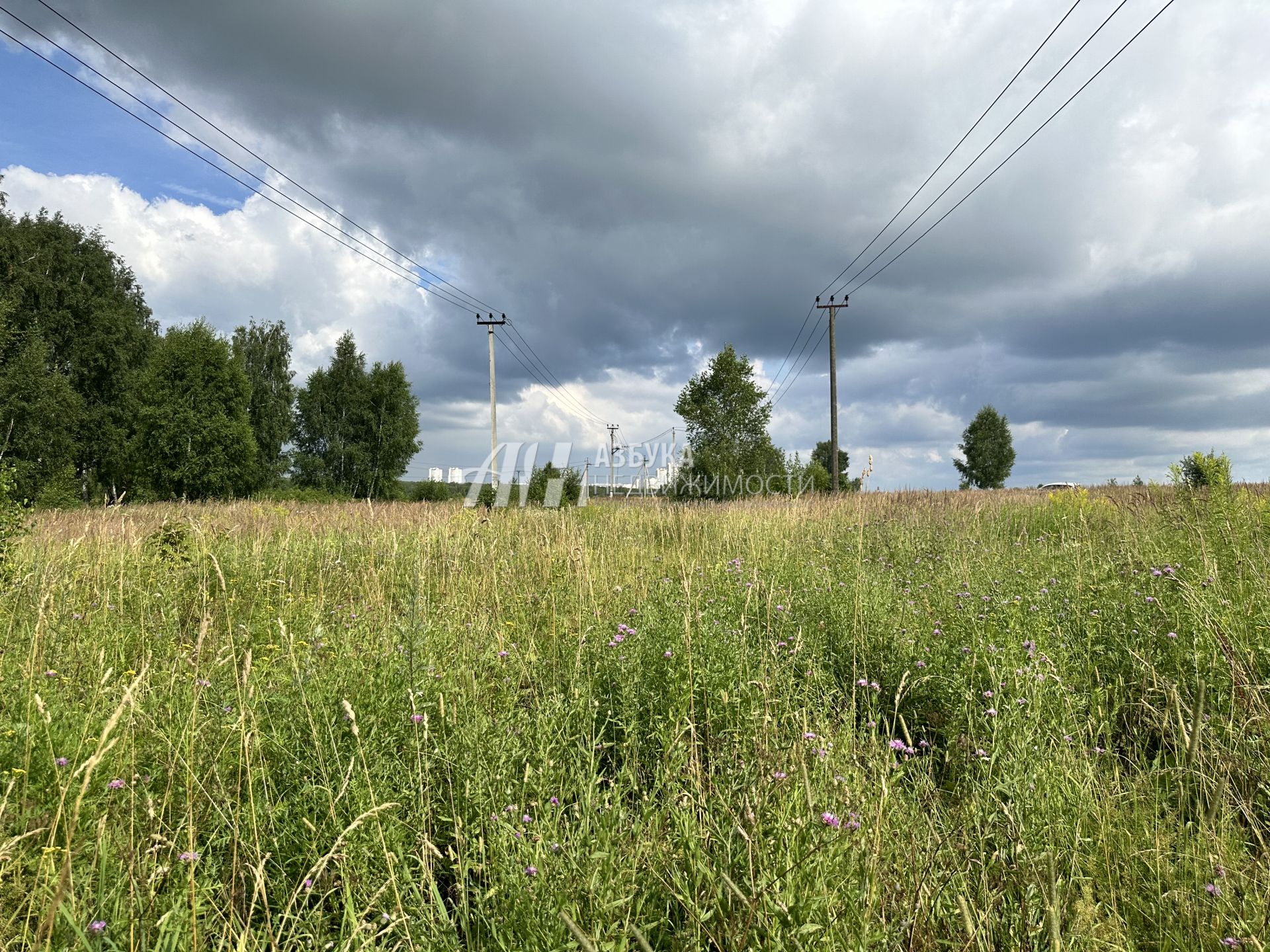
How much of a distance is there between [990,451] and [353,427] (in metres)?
50.3

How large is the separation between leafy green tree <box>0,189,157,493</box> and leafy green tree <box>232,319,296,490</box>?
587 centimetres

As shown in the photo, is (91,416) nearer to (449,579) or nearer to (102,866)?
(449,579)

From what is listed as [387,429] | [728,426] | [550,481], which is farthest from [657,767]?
[387,429]

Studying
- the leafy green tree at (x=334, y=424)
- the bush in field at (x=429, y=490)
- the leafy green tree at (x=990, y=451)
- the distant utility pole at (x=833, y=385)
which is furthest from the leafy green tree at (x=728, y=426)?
the leafy green tree at (x=990, y=451)

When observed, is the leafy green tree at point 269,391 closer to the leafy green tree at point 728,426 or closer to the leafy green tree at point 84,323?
the leafy green tree at point 84,323

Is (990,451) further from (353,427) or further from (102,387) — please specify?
(102,387)

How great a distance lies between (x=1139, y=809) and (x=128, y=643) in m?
5.47

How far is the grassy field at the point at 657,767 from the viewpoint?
1.63m

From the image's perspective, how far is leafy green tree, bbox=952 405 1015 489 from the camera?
5238 centimetres

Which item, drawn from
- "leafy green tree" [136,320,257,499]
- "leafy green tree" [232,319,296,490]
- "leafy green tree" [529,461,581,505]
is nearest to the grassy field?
"leafy green tree" [529,461,581,505]

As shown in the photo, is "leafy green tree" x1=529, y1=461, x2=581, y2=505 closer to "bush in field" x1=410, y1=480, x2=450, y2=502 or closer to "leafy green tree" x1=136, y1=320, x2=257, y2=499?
"leafy green tree" x1=136, y1=320, x2=257, y2=499

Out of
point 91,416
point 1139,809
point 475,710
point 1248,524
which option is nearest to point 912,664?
point 1139,809

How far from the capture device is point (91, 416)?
26609 millimetres

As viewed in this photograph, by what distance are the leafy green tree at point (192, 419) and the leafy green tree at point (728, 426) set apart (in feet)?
67.8
